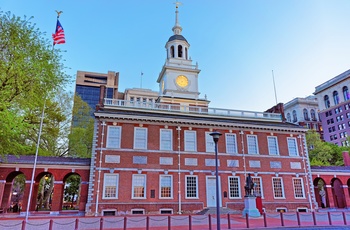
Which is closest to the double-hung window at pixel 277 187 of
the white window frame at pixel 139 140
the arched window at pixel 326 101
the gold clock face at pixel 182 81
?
the white window frame at pixel 139 140

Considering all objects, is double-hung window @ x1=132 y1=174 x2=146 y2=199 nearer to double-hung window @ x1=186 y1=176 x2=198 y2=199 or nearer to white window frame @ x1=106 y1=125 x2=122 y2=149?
white window frame @ x1=106 y1=125 x2=122 y2=149

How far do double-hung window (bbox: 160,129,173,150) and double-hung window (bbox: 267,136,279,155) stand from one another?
36.2 feet

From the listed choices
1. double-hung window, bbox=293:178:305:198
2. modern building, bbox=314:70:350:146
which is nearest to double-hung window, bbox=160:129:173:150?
double-hung window, bbox=293:178:305:198

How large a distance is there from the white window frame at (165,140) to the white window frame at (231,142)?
20.0 feet

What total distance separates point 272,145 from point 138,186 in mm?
15184

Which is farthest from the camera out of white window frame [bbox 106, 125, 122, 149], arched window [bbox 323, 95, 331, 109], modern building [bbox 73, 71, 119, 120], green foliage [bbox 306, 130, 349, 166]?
modern building [bbox 73, 71, 119, 120]

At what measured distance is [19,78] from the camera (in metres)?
14.0

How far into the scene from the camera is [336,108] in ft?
286

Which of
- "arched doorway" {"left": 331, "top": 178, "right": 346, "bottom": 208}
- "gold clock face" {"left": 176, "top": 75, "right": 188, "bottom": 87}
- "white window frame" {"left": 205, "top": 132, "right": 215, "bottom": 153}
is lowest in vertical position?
"arched doorway" {"left": 331, "top": 178, "right": 346, "bottom": 208}

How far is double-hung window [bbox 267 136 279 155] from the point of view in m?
27.5

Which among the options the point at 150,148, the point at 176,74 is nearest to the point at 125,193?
the point at 150,148

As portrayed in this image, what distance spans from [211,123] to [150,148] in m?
6.88

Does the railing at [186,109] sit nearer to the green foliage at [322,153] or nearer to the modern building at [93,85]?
the green foliage at [322,153]

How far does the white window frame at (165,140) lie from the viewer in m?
25.0
